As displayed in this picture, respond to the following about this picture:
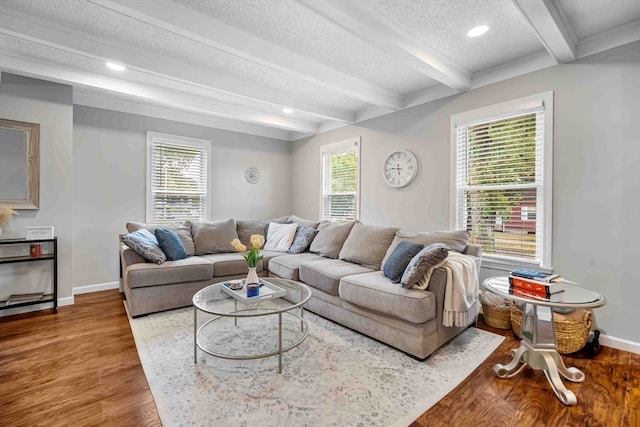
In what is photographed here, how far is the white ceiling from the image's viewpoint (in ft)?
7.15

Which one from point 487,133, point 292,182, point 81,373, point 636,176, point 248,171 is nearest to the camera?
point 81,373

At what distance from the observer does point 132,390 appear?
1903 mm

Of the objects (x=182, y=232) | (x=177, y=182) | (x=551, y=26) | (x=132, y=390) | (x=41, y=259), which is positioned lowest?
(x=132, y=390)

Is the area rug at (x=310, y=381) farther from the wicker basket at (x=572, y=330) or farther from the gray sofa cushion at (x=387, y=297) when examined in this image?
the wicker basket at (x=572, y=330)

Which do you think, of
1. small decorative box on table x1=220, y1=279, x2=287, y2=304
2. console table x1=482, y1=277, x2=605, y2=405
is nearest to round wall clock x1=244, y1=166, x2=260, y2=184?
small decorative box on table x1=220, y1=279, x2=287, y2=304

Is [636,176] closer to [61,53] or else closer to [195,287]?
[195,287]

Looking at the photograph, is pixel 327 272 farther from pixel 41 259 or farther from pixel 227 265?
pixel 41 259

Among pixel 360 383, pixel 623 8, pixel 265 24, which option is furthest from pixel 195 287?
pixel 623 8

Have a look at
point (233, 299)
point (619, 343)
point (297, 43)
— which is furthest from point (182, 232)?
point (619, 343)

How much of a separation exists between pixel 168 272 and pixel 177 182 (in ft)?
6.32

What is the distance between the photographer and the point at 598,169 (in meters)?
2.54

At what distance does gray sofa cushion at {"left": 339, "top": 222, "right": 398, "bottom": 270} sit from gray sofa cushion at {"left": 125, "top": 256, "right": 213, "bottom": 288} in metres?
1.64

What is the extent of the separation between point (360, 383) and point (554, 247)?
2.25 metres

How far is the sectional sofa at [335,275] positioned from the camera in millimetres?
2303
